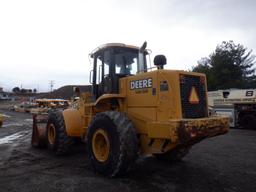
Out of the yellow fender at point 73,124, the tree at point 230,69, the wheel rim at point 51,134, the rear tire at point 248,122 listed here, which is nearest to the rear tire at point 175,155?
the yellow fender at point 73,124

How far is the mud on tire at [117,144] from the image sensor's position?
5.88m

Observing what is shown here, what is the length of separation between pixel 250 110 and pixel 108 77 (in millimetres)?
13477

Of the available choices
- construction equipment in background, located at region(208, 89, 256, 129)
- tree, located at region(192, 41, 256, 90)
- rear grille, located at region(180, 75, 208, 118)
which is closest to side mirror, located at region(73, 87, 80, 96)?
rear grille, located at region(180, 75, 208, 118)

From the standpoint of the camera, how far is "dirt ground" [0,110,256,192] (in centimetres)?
568

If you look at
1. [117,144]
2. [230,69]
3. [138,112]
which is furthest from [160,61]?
[230,69]

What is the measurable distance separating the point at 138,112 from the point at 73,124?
91.0 inches

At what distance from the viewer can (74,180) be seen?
609cm

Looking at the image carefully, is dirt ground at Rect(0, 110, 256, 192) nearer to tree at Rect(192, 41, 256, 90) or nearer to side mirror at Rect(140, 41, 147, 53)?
side mirror at Rect(140, 41, 147, 53)

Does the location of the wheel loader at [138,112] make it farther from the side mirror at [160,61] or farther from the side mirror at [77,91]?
the side mirror at [77,91]

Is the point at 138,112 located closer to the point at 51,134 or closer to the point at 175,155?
the point at 175,155

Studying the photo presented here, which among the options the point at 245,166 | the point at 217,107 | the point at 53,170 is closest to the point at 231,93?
the point at 217,107

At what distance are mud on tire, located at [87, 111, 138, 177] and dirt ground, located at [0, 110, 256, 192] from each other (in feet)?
0.75

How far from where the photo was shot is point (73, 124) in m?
8.12

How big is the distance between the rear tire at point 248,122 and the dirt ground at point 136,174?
9.78 m
